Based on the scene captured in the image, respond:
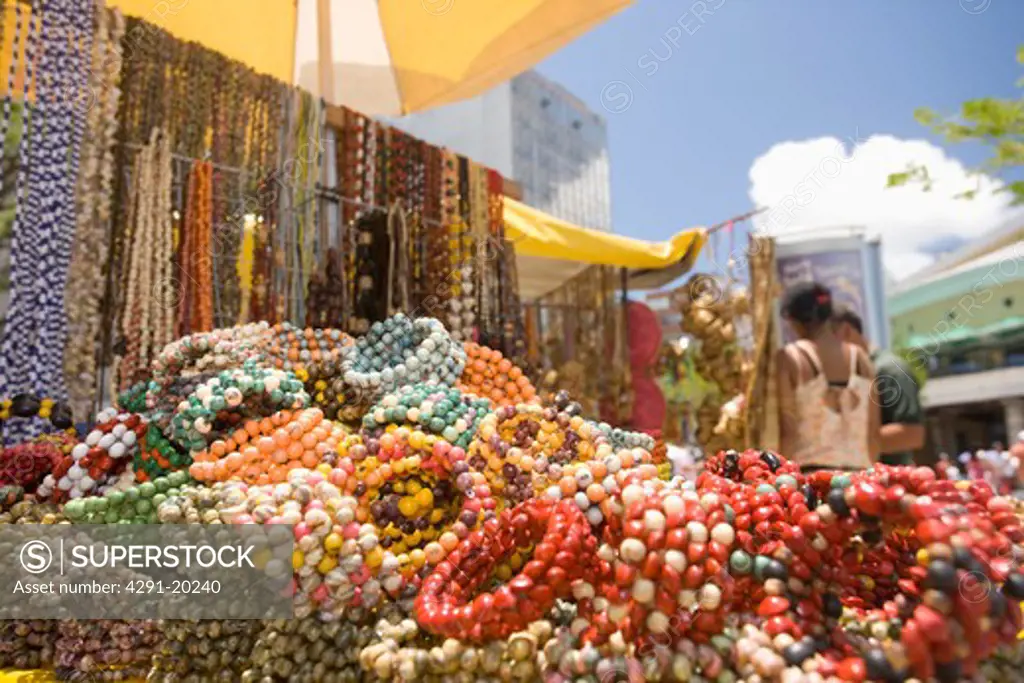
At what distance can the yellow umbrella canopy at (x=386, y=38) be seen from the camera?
102 inches

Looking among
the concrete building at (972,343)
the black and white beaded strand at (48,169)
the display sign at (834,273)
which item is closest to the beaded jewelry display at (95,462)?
the black and white beaded strand at (48,169)

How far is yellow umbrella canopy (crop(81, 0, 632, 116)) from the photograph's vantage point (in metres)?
2.60

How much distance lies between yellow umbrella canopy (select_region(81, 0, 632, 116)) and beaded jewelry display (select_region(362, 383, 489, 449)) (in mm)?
1856

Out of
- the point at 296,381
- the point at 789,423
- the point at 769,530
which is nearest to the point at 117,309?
the point at 296,381

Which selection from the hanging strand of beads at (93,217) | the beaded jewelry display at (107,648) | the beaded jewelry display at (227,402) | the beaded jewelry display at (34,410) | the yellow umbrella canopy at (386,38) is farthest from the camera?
the yellow umbrella canopy at (386,38)

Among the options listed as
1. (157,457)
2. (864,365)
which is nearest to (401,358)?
(157,457)

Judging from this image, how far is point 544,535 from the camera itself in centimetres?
74

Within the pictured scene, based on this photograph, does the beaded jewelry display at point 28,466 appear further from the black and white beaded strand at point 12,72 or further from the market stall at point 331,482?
the black and white beaded strand at point 12,72

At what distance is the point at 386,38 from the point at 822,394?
8.06 feet

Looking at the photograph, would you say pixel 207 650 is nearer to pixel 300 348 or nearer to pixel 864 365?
pixel 300 348

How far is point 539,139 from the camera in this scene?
18.0 m

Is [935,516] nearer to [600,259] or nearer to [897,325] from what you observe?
[600,259]

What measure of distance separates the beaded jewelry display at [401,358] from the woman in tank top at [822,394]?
2.18 meters

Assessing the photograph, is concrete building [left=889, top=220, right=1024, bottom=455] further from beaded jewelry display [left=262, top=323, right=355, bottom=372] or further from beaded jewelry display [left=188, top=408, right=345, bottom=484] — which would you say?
beaded jewelry display [left=188, top=408, right=345, bottom=484]
